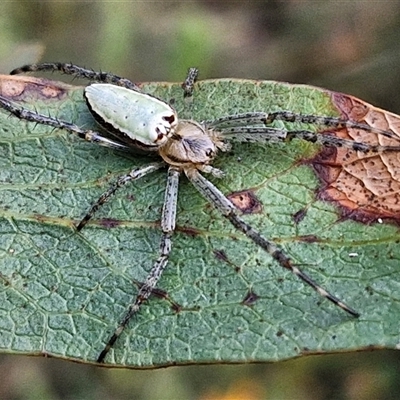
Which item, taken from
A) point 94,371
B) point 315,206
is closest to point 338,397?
point 94,371

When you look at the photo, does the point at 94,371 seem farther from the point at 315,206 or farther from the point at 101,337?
the point at 315,206

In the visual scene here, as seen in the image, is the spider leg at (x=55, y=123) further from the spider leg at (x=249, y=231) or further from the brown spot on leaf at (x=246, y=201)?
the brown spot on leaf at (x=246, y=201)

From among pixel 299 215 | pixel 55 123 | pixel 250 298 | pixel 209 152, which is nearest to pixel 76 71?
Result: pixel 55 123

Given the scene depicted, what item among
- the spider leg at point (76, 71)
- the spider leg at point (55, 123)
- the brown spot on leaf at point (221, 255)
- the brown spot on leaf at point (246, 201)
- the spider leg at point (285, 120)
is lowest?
the brown spot on leaf at point (221, 255)

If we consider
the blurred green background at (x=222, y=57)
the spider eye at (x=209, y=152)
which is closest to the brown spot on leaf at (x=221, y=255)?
the spider eye at (x=209, y=152)

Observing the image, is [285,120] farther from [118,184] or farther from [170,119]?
[118,184]

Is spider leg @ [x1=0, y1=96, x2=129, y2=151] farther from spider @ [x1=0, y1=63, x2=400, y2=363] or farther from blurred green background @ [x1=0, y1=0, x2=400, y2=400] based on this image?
blurred green background @ [x1=0, y1=0, x2=400, y2=400]
